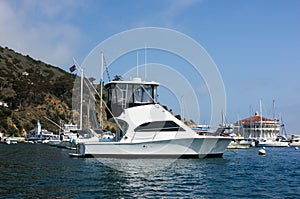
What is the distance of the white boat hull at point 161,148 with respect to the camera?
3703cm

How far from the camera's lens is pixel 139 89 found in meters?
40.2

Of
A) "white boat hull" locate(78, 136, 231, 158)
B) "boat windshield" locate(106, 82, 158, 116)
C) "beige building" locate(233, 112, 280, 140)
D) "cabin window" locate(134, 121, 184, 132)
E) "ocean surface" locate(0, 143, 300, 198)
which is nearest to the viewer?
"ocean surface" locate(0, 143, 300, 198)

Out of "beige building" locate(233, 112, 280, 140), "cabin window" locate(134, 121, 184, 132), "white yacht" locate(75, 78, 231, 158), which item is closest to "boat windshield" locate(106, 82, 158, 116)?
"white yacht" locate(75, 78, 231, 158)

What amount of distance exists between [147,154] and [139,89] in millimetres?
7374

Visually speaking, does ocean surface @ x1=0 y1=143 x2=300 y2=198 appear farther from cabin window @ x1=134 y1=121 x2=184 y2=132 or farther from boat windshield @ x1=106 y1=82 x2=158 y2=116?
boat windshield @ x1=106 y1=82 x2=158 y2=116

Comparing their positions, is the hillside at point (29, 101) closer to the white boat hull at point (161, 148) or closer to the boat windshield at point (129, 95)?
the boat windshield at point (129, 95)

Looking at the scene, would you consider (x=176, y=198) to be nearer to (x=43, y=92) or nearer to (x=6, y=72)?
(x=43, y=92)

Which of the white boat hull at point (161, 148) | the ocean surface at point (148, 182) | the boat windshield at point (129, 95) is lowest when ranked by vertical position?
the ocean surface at point (148, 182)

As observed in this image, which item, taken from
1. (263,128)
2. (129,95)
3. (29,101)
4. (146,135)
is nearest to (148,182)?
Result: (146,135)

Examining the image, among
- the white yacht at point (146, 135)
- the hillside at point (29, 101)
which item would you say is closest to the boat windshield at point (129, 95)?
the white yacht at point (146, 135)

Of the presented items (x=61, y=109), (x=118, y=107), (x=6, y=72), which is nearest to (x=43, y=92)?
(x=61, y=109)

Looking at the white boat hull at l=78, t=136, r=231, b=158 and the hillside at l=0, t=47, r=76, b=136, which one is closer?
the white boat hull at l=78, t=136, r=231, b=158

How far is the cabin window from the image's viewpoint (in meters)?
37.7

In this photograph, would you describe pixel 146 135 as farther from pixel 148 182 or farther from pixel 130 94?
pixel 148 182
